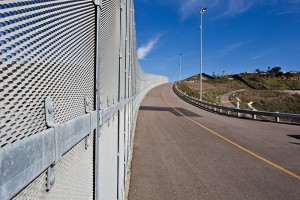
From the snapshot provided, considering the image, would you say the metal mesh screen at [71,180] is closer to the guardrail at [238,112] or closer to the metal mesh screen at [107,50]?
the metal mesh screen at [107,50]

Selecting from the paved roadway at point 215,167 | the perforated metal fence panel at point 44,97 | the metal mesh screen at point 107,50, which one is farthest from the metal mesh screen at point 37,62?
the paved roadway at point 215,167

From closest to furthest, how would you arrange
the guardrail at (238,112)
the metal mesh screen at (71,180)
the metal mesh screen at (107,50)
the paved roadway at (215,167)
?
the metal mesh screen at (71,180), the metal mesh screen at (107,50), the paved roadway at (215,167), the guardrail at (238,112)

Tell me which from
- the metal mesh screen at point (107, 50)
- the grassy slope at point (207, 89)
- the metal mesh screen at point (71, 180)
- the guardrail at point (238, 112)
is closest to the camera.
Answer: the metal mesh screen at point (71, 180)

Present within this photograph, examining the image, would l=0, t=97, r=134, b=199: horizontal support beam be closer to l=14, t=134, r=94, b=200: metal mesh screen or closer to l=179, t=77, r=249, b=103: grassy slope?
l=14, t=134, r=94, b=200: metal mesh screen

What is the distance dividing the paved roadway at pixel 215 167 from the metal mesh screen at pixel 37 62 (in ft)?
16.2

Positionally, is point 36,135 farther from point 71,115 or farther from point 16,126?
point 71,115

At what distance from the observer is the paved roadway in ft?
21.1

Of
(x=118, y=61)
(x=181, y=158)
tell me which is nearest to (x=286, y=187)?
(x=181, y=158)

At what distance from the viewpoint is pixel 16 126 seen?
981 mm

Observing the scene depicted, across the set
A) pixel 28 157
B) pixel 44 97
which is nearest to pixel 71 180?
pixel 44 97

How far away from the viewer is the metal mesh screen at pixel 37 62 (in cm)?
89

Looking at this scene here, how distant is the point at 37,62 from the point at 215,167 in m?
7.91

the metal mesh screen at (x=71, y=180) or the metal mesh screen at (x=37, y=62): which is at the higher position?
the metal mesh screen at (x=37, y=62)

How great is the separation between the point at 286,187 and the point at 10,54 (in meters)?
7.07
